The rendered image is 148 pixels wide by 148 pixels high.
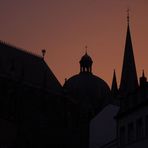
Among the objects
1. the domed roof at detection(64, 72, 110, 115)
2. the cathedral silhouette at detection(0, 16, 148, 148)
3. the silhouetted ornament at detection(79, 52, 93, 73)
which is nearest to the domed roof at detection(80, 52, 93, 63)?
the silhouetted ornament at detection(79, 52, 93, 73)

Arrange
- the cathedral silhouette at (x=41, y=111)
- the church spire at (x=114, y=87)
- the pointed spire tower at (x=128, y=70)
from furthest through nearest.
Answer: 1. the church spire at (x=114, y=87)
2. the pointed spire tower at (x=128, y=70)
3. the cathedral silhouette at (x=41, y=111)

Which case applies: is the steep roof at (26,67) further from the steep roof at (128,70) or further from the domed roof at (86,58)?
the domed roof at (86,58)

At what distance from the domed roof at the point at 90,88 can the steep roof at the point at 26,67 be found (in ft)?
41.3

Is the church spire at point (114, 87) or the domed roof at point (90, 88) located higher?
the church spire at point (114, 87)

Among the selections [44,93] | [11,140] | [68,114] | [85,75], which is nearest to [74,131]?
[68,114]

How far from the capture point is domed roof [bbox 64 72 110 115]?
84.7 metres

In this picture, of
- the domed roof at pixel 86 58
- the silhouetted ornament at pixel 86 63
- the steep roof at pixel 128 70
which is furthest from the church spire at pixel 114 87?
the steep roof at pixel 128 70

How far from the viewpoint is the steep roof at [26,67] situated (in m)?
65.6

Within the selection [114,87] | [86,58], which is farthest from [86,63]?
[114,87]

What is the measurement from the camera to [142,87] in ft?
123

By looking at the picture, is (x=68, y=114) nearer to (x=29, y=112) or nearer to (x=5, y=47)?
(x=29, y=112)

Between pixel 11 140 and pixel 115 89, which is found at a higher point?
pixel 115 89

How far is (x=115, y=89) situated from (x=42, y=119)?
Answer: 29316 millimetres

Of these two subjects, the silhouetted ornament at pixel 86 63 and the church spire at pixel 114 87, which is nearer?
the church spire at pixel 114 87
